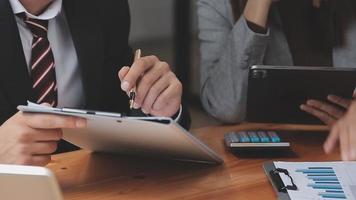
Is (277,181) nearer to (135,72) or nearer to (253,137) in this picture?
(253,137)

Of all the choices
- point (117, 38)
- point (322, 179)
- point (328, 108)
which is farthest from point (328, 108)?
point (117, 38)

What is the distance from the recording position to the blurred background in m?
3.54

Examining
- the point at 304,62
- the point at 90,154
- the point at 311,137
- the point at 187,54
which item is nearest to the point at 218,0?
the point at 304,62

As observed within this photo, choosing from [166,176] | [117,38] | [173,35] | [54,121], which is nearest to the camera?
[54,121]

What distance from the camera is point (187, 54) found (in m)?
3.64

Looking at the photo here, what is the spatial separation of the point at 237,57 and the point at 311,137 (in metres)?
0.36

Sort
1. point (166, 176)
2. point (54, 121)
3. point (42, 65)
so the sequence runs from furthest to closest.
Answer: point (42, 65) → point (166, 176) → point (54, 121)

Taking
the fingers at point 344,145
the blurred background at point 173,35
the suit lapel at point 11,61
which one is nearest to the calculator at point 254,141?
the fingers at point 344,145

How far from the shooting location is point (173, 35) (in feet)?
12.0

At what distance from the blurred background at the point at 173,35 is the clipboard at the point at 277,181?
8.17ft

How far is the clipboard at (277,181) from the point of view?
90cm

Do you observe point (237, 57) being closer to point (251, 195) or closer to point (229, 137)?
point (229, 137)

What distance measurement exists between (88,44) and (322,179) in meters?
0.66

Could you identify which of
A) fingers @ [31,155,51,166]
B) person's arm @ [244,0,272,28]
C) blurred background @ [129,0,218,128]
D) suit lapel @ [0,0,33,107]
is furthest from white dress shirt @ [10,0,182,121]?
blurred background @ [129,0,218,128]
